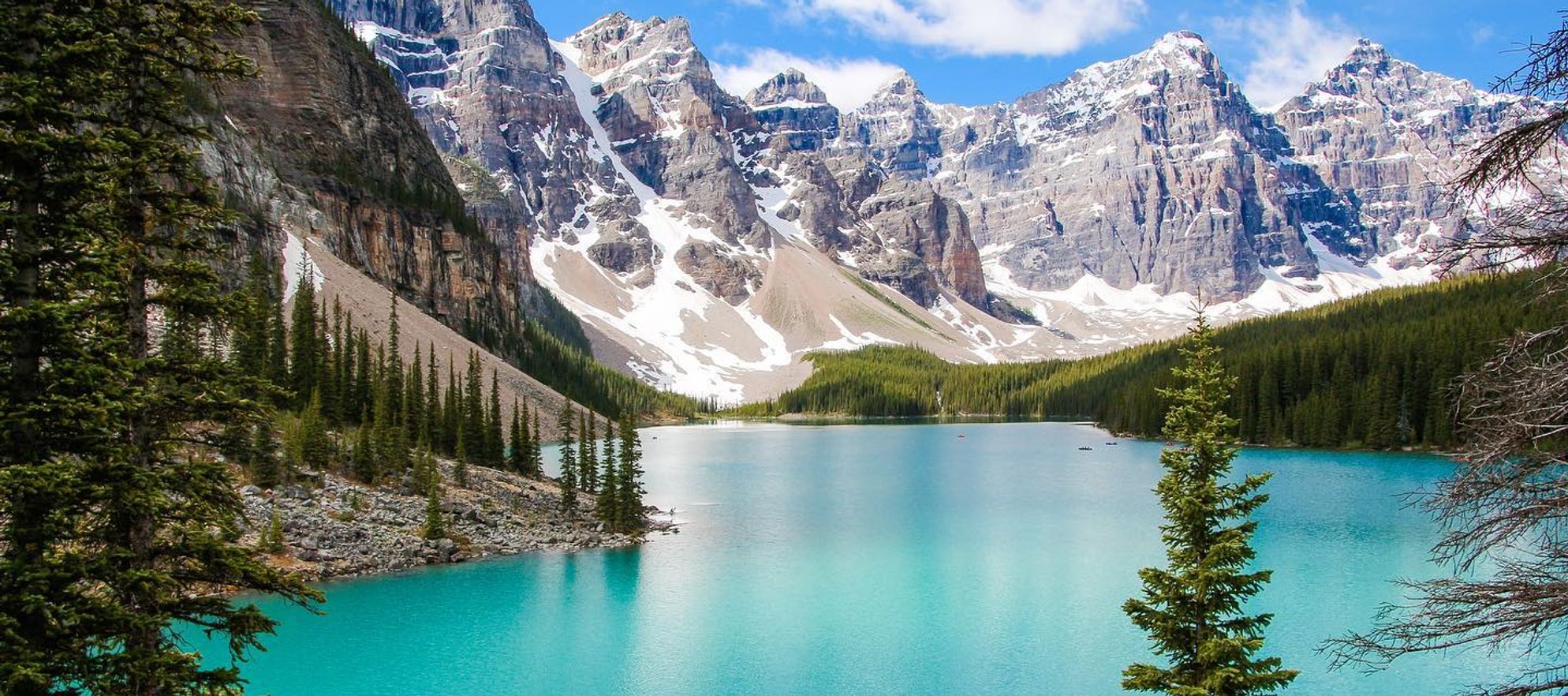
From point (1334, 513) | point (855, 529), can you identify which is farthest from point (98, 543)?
point (1334, 513)

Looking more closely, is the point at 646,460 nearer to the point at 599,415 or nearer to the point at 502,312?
the point at 599,415

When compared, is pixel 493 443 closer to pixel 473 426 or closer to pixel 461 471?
pixel 473 426

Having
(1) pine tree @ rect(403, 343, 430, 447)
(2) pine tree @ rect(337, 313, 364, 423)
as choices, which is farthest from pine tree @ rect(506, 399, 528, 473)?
(2) pine tree @ rect(337, 313, 364, 423)

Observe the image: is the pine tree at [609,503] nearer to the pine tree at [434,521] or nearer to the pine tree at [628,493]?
the pine tree at [628,493]

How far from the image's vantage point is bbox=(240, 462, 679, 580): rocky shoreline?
117ft

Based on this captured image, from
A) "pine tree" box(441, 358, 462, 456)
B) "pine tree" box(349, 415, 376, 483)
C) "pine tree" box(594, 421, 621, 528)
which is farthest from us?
"pine tree" box(441, 358, 462, 456)

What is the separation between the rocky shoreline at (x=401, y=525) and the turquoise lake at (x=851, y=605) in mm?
1298

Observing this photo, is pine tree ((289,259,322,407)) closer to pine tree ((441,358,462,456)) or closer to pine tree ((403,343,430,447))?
pine tree ((403,343,430,447))

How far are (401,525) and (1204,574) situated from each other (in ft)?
116

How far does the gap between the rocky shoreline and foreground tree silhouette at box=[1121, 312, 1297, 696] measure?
90.8ft

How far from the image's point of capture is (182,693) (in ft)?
32.7

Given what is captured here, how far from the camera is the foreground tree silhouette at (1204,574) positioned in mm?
14523

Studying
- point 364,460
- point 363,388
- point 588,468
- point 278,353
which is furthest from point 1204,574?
point 278,353

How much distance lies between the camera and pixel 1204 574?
47.8 ft
